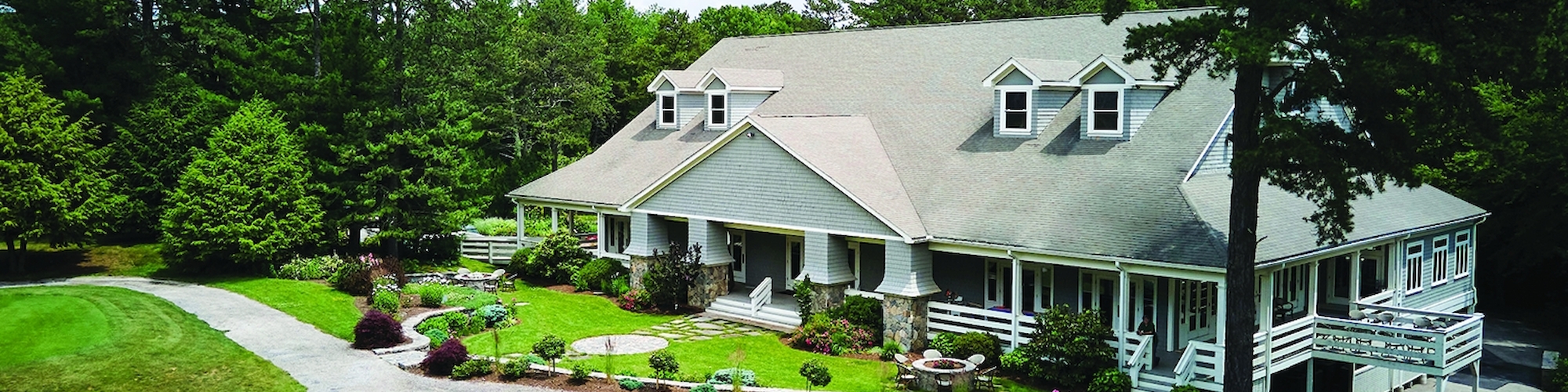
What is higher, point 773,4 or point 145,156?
point 773,4

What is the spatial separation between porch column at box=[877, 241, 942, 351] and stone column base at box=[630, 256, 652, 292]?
797 centimetres

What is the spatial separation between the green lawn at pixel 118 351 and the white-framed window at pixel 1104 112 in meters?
16.8

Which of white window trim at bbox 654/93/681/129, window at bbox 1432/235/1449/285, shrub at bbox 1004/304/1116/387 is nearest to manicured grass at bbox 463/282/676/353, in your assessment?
white window trim at bbox 654/93/681/129

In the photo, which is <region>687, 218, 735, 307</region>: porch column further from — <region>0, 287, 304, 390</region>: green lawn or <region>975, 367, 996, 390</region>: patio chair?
<region>0, 287, 304, 390</region>: green lawn

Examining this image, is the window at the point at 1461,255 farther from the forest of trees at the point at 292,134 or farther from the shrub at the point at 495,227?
the shrub at the point at 495,227

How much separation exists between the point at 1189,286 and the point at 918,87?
10320 mm

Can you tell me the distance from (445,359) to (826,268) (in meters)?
8.80

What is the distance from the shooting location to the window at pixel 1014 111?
90.5 feet

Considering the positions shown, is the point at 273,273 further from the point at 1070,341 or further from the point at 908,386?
the point at 1070,341

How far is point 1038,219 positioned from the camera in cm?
2389

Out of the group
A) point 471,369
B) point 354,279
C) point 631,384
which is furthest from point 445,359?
point 354,279

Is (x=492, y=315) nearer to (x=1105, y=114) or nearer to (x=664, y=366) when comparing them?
(x=664, y=366)

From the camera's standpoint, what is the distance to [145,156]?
37.6m

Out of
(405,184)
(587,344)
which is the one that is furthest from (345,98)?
(587,344)
